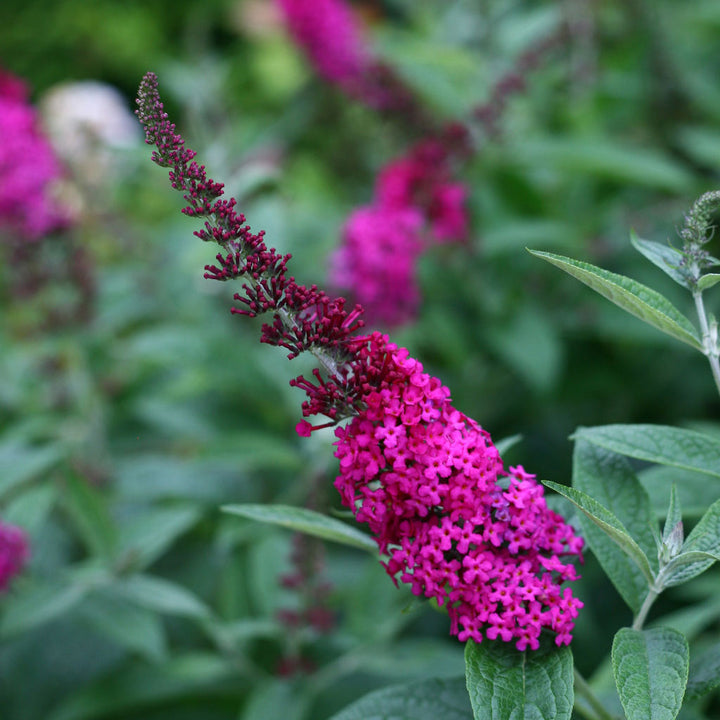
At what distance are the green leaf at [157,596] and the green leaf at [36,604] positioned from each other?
0.27 ft

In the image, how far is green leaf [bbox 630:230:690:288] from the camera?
1057 mm

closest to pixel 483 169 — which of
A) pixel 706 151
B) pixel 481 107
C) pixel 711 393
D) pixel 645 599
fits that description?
pixel 481 107

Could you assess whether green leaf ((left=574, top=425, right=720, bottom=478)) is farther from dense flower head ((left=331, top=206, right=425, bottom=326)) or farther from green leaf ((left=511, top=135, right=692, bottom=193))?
green leaf ((left=511, top=135, right=692, bottom=193))

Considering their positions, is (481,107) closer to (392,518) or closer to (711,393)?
(711,393)

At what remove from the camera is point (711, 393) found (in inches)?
105

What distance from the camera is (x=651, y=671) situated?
0.97 m

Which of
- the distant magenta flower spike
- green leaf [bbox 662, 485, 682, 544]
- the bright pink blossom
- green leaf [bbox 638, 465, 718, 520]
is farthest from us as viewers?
the bright pink blossom

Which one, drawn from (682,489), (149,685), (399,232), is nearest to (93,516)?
(149,685)

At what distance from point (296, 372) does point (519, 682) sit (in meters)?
1.45

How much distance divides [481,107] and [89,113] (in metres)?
2.98

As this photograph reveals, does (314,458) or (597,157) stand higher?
(597,157)

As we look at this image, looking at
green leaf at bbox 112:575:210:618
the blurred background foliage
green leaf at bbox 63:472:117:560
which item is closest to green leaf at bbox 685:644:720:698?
the blurred background foliage

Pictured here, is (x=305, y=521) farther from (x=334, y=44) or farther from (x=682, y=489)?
(x=334, y=44)

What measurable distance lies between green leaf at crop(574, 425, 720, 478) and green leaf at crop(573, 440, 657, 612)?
0.20ft
